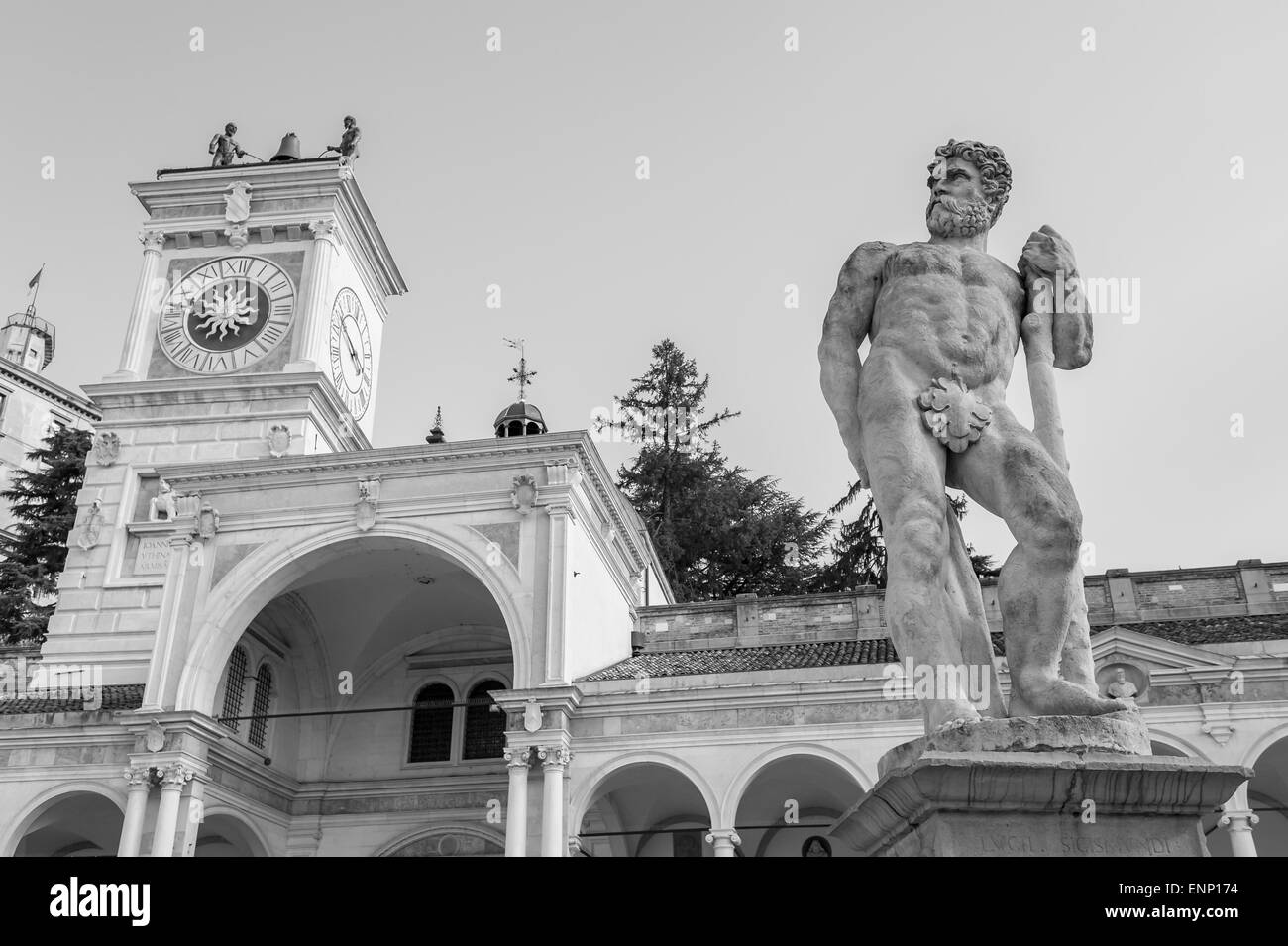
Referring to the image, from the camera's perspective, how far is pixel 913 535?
5109 mm

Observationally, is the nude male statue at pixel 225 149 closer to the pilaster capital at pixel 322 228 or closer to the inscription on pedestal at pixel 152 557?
the pilaster capital at pixel 322 228

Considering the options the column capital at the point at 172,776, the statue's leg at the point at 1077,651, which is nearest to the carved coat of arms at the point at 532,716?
the column capital at the point at 172,776

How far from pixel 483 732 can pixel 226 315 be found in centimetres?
1210

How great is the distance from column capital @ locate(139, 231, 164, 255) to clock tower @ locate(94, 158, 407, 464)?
1.3 inches

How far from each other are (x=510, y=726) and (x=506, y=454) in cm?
490

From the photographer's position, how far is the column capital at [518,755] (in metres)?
18.2

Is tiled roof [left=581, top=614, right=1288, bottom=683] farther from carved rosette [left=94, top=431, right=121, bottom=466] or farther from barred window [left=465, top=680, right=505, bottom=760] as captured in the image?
carved rosette [left=94, top=431, right=121, bottom=466]

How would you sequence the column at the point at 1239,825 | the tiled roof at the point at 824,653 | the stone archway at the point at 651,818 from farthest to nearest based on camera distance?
the stone archway at the point at 651,818 < the tiled roof at the point at 824,653 < the column at the point at 1239,825

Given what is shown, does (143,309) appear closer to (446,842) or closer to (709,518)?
(446,842)

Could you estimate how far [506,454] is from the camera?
819 inches

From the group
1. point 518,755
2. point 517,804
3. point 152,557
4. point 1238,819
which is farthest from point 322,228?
point 1238,819

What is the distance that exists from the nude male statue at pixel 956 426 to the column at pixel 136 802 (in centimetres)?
1720

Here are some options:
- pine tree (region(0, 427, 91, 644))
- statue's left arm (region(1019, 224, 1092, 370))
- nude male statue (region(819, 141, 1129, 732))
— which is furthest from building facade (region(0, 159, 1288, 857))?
pine tree (region(0, 427, 91, 644))

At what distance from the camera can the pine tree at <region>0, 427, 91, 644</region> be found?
3634 cm
